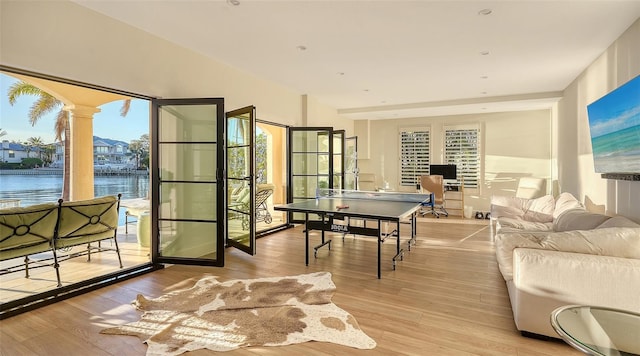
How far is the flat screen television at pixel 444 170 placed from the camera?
27.4 ft

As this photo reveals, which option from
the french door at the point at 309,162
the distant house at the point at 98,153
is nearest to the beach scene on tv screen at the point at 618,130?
the french door at the point at 309,162

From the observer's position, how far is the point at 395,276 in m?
3.73

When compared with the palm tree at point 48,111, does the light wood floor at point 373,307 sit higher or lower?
lower

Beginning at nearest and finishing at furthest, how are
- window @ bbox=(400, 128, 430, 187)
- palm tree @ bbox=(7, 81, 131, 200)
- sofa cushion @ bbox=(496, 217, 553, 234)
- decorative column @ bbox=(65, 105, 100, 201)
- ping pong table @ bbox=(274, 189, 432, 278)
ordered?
ping pong table @ bbox=(274, 189, 432, 278) < sofa cushion @ bbox=(496, 217, 553, 234) < decorative column @ bbox=(65, 105, 100, 201) < palm tree @ bbox=(7, 81, 131, 200) < window @ bbox=(400, 128, 430, 187)

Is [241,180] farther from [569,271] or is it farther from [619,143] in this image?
[619,143]

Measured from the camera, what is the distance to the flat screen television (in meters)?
8.34

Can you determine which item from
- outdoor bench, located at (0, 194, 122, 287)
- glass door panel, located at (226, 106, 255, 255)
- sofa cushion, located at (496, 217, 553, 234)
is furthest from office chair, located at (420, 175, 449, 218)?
outdoor bench, located at (0, 194, 122, 287)

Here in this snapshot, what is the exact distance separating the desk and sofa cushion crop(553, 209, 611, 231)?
1.90 m

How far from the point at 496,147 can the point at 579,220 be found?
522 centimetres

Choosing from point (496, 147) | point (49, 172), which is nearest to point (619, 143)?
point (496, 147)

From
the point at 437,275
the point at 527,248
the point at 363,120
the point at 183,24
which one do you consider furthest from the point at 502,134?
the point at 183,24

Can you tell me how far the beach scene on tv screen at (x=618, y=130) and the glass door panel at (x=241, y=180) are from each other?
4023 millimetres

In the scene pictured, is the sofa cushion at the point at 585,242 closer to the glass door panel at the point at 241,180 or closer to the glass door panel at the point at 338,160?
the glass door panel at the point at 241,180

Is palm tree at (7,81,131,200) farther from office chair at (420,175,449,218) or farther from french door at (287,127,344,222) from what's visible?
office chair at (420,175,449,218)
